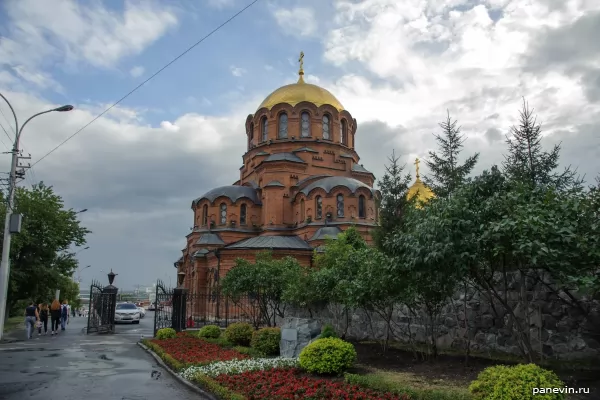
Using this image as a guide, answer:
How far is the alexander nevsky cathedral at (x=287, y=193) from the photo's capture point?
3294 centimetres

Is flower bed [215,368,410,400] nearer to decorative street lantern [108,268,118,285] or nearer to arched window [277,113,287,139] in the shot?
decorative street lantern [108,268,118,285]

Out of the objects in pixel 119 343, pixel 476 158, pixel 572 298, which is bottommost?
pixel 119 343

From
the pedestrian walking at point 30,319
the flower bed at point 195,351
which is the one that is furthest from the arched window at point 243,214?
the flower bed at point 195,351

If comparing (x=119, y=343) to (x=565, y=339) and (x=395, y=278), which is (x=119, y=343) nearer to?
(x=395, y=278)

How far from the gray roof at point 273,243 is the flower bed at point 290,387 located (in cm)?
2160

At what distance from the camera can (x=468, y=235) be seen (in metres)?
8.06

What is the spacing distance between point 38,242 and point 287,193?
16813mm

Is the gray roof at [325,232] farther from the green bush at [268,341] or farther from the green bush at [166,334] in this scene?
the green bush at [268,341]

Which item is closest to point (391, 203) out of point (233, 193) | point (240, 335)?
point (240, 335)

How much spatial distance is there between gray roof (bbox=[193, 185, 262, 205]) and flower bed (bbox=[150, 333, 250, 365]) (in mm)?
19754

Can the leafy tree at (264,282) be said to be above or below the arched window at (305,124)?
below

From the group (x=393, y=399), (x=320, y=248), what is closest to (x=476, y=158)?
(x=320, y=248)

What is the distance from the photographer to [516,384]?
6.15m

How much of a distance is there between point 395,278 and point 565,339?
134 inches
